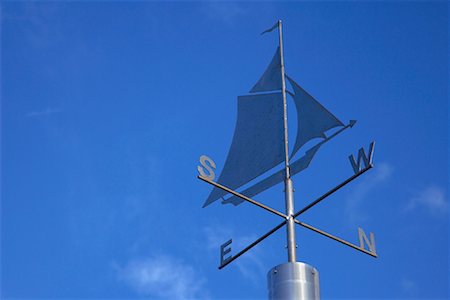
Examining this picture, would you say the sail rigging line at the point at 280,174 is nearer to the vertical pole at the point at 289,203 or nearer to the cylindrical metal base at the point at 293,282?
the vertical pole at the point at 289,203

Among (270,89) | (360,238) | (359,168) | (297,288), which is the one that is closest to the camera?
(297,288)

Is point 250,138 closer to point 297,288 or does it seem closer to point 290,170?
point 290,170

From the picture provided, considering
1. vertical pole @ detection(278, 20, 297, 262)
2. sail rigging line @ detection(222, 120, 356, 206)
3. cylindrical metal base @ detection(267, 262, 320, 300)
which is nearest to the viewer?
cylindrical metal base @ detection(267, 262, 320, 300)

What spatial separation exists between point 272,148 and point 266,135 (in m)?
0.28

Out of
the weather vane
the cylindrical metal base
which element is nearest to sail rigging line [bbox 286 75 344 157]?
the weather vane

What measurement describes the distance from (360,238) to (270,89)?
2.27 metres

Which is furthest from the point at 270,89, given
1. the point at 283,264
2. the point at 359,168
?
the point at 283,264

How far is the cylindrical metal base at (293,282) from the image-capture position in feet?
21.3

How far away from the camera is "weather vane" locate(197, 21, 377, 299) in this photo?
743 cm

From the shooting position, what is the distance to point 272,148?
8.45 meters

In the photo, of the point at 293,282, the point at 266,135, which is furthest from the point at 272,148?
the point at 293,282

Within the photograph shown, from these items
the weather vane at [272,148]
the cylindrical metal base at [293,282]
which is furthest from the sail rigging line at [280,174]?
the cylindrical metal base at [293,282]

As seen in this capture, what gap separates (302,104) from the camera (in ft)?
29.4

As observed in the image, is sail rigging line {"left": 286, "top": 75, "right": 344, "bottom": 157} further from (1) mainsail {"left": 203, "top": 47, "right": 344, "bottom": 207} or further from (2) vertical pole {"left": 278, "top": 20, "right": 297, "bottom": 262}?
(2) vertical pole {"left": 278, "top": 20, "right": 297, "bottom": 262}
